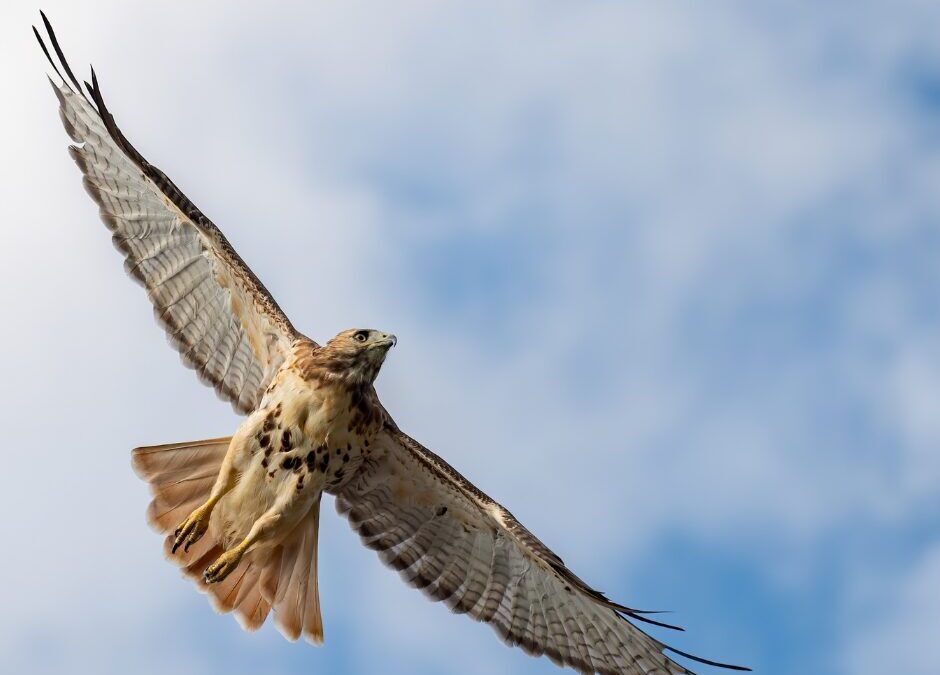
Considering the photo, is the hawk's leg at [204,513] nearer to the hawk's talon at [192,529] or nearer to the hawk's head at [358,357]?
the hawk's talon at [192,529]

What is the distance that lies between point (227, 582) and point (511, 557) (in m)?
2.41

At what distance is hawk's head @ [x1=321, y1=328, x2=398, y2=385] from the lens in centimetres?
1117

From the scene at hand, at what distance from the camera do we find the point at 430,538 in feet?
40.9

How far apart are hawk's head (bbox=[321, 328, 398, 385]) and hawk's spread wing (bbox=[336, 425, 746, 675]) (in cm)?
87

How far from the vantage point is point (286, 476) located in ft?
37.0

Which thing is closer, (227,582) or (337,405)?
(337,405)

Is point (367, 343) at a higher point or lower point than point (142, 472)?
higher

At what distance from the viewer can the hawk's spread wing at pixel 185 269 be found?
39.5ft

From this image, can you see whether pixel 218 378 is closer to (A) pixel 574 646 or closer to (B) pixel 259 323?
(B) pixel 259 323

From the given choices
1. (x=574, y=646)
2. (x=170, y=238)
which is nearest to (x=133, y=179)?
(x=170, y=238)

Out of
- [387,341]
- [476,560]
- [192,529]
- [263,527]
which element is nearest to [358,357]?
[387,341]

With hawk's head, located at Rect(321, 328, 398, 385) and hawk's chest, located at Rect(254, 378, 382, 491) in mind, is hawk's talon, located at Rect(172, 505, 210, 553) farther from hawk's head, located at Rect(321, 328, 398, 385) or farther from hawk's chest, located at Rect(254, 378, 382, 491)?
hawk's head, located at Rect(321, 328, 398, 385)

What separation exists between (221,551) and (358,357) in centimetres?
201

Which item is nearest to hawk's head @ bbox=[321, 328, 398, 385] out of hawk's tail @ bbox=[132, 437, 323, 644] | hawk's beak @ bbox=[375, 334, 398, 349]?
hawk's beak @ bbox=[375, 334, 398, 349]
